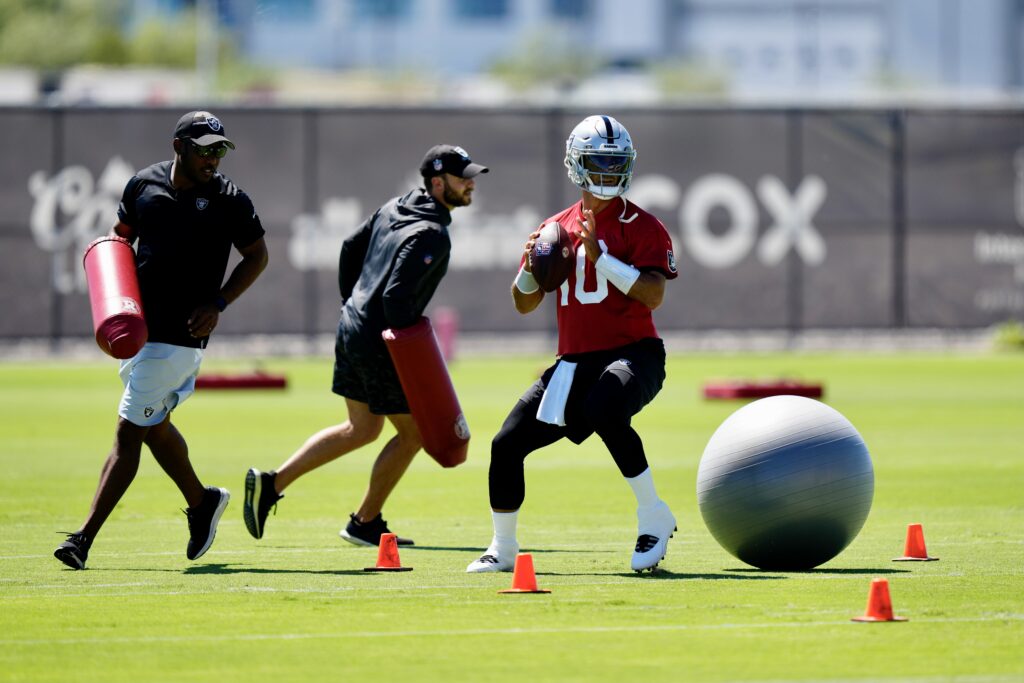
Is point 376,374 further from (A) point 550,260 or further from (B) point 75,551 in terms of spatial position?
(B) point 75,551

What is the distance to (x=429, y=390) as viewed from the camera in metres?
11.5

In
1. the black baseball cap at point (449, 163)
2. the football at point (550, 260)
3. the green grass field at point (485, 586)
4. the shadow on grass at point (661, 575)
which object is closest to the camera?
the green grass field at point (485, 586)

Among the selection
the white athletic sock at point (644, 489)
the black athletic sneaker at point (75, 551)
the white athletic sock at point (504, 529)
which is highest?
the white athletic sock at point (644, 489)

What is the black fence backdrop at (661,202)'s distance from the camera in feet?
109

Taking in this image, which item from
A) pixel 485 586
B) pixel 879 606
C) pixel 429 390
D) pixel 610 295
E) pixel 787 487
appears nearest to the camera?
pixel 879 606

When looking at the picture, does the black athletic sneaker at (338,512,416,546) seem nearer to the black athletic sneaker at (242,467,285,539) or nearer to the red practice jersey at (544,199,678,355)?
the black athletic sneaker at (242,467,285,539)

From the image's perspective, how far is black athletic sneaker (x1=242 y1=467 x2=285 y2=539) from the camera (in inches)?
463

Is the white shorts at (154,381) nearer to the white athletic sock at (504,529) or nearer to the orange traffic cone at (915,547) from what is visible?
the white athletic sock at (504,529)

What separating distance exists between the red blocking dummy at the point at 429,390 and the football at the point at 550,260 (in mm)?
1222

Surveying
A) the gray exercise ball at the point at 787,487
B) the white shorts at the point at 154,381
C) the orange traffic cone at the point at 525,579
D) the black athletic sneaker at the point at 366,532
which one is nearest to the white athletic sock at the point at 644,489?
the gray exercise ball at the point at 787,487

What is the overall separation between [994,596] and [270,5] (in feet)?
414

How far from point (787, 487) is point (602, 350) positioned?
1.26 metres

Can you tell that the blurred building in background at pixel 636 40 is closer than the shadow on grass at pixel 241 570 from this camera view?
No

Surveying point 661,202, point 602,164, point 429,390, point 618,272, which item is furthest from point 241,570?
point 661,202
